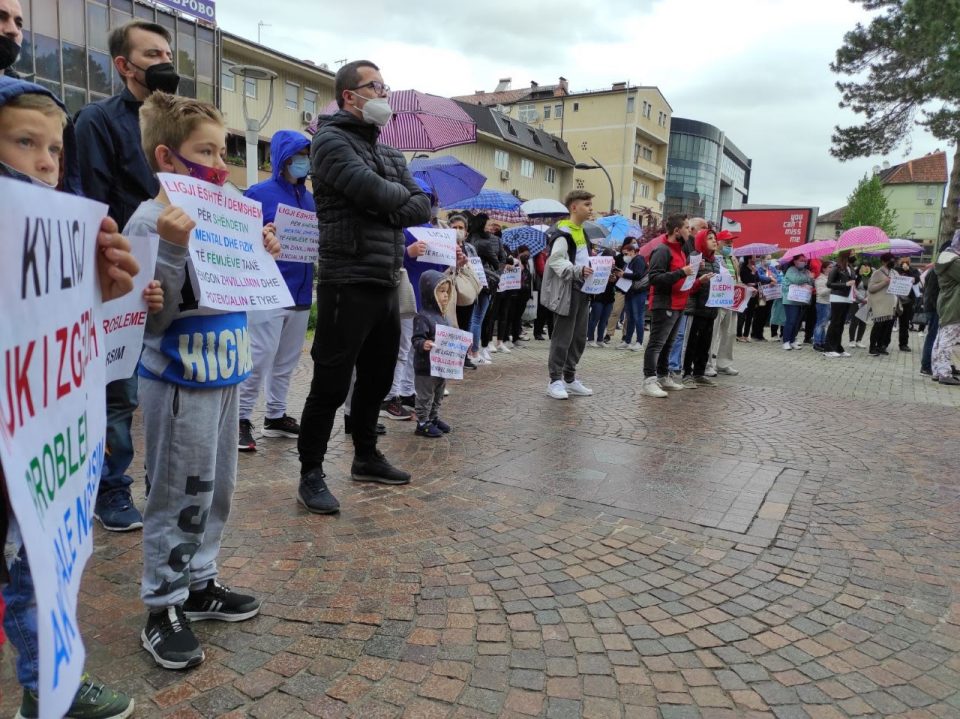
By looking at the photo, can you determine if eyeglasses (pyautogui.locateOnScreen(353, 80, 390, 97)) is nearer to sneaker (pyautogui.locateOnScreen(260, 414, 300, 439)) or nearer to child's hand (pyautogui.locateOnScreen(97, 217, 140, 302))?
child's hand (pyautogui.locateOnScreen(97, 217, 140, 302))

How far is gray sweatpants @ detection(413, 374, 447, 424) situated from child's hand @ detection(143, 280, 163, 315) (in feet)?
10.8

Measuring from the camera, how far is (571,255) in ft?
22.7

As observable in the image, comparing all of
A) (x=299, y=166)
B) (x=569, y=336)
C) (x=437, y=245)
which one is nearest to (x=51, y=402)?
(x=299, y=166)

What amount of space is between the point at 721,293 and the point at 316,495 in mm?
6468

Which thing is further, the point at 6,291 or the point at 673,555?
the point at 673,555

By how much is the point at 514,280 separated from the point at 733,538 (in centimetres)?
767

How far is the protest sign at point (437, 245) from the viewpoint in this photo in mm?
5133

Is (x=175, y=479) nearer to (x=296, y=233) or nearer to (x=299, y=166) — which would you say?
(x=296, y=233)

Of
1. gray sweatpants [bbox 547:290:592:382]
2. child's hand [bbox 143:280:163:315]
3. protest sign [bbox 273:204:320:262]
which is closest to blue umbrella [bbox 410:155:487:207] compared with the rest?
gray sweatpants [bbox 547:290:592:382]

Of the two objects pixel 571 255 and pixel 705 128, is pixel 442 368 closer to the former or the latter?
pixel 571 255

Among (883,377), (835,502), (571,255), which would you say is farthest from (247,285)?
(883,377)

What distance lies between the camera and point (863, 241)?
1251 centimetres

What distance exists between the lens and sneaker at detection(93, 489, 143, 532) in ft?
10.5

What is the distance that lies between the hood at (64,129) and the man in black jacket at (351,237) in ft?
4.74
